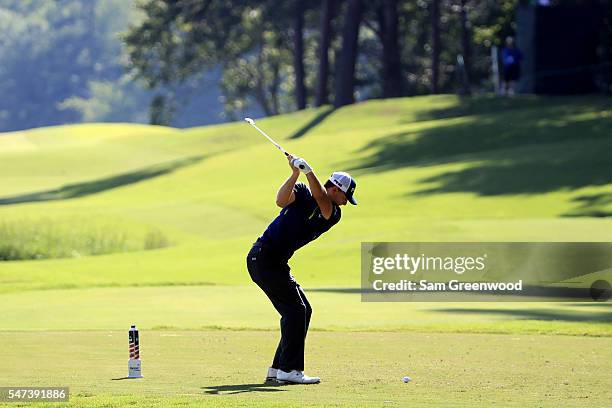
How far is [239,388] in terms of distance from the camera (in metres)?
12.9

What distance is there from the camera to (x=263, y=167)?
52.6 metres

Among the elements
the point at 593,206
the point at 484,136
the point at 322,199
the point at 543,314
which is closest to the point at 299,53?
the point at 484,136

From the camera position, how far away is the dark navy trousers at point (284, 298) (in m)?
13.4

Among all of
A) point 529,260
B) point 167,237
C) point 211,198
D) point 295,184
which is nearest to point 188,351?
point 295,184

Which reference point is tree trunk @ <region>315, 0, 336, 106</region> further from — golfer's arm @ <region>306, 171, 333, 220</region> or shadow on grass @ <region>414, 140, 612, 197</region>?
golfer's arm @ <region>306, 171, 333, 220</region>

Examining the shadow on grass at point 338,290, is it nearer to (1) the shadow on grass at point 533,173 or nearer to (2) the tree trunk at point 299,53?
(1) the shadow on grass at point 533,173

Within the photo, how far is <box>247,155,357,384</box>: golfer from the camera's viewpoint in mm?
12938

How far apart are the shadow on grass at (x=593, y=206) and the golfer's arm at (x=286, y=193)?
74.8ft

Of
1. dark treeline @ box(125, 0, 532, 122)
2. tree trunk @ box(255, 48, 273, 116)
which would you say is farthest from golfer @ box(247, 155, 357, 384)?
tree trunk @ box(255, 48, 273, 116)

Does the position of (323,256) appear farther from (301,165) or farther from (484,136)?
(484,136)

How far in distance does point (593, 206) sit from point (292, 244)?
23.6 meters

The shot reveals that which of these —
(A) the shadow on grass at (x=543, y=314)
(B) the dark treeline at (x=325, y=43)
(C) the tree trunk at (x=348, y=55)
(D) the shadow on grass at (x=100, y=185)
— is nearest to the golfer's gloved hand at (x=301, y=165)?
(A) the shadow on grass at (x=543, y=314)

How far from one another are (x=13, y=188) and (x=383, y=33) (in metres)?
24.3

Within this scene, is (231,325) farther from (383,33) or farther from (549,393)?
(383,33)
